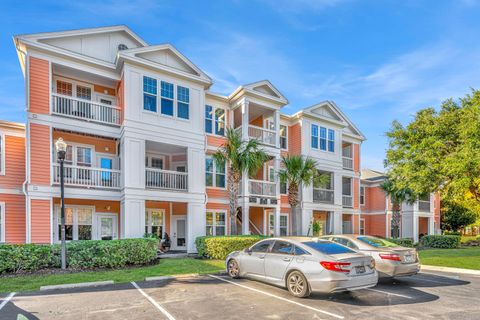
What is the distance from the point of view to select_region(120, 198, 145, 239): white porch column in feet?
51.5

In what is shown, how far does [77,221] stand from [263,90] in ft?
43.4

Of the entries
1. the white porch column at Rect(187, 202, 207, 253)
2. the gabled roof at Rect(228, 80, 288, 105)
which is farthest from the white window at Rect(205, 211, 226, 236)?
the gabled roof at Rect(228, 80, 288, 105)

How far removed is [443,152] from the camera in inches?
717

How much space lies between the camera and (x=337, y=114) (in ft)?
85.5

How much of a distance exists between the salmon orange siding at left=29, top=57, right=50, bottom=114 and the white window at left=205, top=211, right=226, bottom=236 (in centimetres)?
1017

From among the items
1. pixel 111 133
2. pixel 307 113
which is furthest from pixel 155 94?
pixel 307 113

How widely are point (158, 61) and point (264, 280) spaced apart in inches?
513

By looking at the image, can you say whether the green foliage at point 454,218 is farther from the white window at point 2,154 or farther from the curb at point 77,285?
the white window at point 2,154

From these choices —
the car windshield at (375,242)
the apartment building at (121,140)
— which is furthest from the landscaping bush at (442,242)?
the car windshield at (375,242)

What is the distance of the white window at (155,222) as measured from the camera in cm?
1919

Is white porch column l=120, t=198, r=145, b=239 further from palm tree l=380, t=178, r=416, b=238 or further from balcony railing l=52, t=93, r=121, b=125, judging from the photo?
palm tree l=380, t=178, r=416, b=238

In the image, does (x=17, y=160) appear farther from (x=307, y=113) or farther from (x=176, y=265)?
(x=307, y=113)

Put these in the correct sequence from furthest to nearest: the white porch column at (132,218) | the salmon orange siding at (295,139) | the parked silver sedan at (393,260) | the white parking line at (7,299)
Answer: the salmon orange siding at (295,139)
the white porch column at (132,218)
the parked silver sedan at (393,260)
the white parking line at (7,299)

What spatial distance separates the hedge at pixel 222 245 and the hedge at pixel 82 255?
268cm
